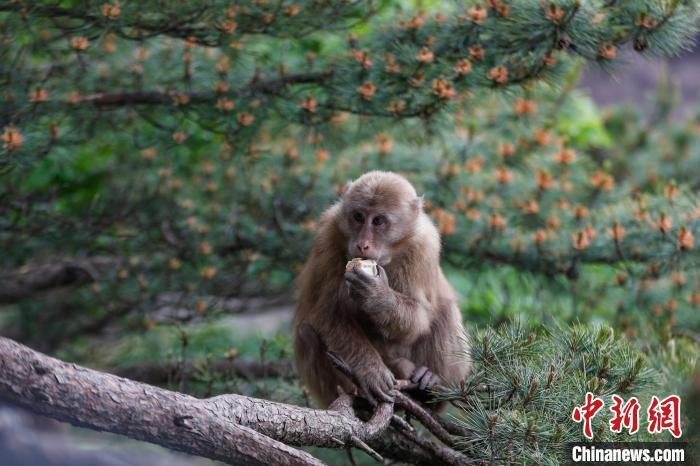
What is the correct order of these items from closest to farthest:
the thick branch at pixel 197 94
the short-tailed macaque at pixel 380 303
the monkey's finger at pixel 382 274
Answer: the monkey's finger at pixel 382 274
the short-tailed macaque at pixel 380 303
the thick branch at pixel 197 94

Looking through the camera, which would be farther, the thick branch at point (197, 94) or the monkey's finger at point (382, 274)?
the thick branch at point (197, 94)

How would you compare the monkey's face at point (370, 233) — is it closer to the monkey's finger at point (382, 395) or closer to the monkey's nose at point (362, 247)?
the monkey's nose at point (362, 247)

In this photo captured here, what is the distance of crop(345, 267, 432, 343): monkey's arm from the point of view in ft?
16.4

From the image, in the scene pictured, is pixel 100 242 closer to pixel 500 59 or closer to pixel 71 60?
pixel 71 60

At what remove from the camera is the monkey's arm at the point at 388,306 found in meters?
5.00

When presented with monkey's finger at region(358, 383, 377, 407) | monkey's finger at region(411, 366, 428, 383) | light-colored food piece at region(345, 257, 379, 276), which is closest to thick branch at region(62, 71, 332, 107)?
light-colored food piece at region(345, 257, 379, 276)

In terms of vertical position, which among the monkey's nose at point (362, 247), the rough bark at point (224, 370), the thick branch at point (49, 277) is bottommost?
the rough bark at point (224, 370)

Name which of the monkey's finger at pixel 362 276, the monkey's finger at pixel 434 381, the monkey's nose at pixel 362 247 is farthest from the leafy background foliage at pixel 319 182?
the monkey's nose at pixel 362 247

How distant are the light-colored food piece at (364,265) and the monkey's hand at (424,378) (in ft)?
2.37

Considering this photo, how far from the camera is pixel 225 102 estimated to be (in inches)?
248

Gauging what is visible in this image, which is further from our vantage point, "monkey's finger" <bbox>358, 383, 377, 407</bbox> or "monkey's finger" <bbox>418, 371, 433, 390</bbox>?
"monkey's finger" <bbox>418, 371, 433, 390</bbox>

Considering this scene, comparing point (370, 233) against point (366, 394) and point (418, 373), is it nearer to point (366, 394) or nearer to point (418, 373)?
point (418, 373)

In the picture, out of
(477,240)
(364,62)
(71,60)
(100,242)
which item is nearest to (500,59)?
(364,62)

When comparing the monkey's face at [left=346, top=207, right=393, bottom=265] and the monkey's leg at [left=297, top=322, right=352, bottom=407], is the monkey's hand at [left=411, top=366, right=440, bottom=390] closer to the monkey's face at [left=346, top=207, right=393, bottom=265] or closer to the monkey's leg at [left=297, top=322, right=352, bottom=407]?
the monkey's leg at [left=297, top=322, right=352, bottom=407]
